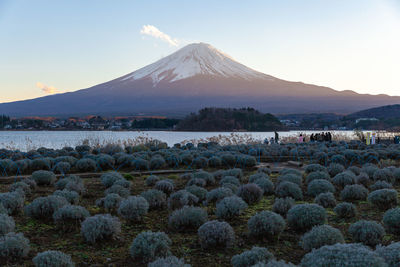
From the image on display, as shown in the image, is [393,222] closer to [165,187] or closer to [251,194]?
[251,194]

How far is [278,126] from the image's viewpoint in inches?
2315

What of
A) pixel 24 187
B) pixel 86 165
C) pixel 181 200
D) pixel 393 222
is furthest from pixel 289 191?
pixel 86 165

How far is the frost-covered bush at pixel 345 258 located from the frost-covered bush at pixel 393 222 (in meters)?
2.72

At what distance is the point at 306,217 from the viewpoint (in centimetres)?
530

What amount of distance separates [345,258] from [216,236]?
2088 mm

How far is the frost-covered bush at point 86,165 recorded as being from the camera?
11.8 m

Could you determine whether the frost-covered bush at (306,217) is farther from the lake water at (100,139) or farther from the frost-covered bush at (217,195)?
the lake water at (100,139)

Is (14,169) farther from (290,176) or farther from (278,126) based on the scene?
(278,126)

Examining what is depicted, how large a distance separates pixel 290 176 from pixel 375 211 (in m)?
2.38

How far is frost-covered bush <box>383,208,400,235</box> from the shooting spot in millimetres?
5103

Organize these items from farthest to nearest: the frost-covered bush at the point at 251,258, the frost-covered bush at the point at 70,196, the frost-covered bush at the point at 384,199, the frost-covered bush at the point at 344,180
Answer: the frost-covered bush at the point at 344,180 < the frost-covered bush at the point at 70,196 < the frost-covered bush at the point at 384,199 < the frost-covered bush at the point at 251,258

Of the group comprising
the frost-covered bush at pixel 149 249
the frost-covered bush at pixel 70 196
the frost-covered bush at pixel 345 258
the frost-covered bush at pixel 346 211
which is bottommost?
the frost-covered bush at pixel 346 211

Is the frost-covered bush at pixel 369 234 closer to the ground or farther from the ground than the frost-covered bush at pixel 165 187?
closer to the ground

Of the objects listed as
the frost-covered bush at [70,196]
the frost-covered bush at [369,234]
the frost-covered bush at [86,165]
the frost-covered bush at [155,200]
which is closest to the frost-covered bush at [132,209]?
the frost-covered bush at [155,200]
